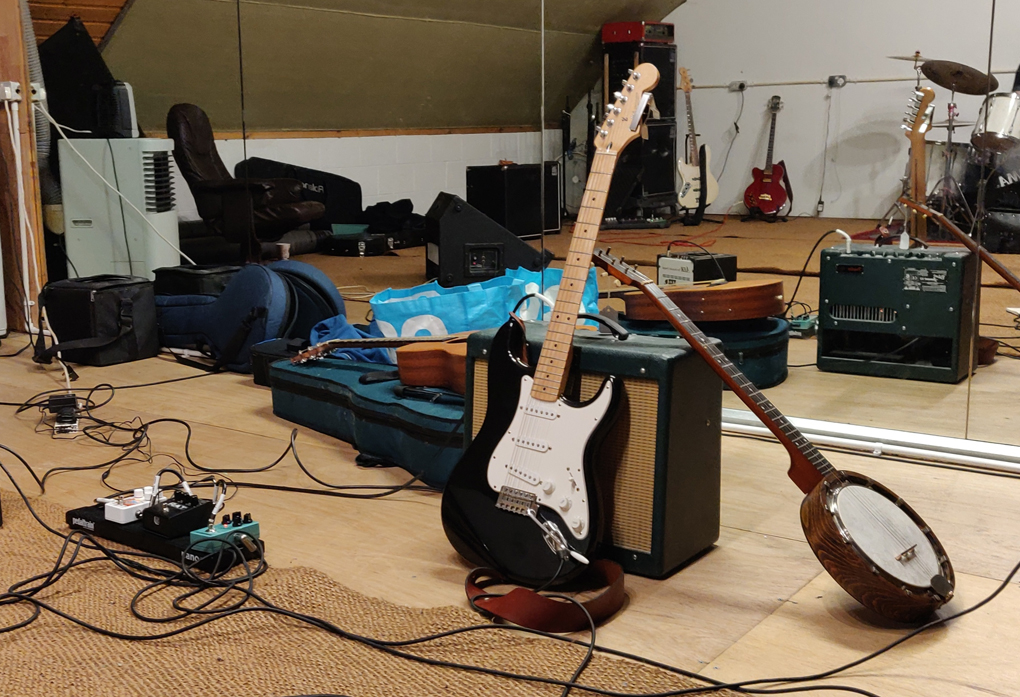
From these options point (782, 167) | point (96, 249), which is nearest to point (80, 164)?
point (96, 249)

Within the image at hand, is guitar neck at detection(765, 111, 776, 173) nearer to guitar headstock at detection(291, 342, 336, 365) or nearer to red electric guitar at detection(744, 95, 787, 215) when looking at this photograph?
red electric guitar at detection(744, 95, 787, 215)

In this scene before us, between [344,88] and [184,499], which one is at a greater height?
[344,88]

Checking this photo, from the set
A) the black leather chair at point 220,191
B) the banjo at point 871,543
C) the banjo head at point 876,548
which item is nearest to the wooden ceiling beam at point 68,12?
the black leather chair at point 220,191

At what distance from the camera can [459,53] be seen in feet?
15.5

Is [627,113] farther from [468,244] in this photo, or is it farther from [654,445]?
[468,244]

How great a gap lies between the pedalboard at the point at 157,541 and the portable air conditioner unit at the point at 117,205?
2.73 meters

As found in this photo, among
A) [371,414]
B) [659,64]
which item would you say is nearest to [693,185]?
[659,64]

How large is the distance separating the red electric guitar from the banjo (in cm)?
116

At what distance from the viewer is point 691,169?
3.10m

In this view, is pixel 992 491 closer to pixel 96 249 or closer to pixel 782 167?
pixel 782 167

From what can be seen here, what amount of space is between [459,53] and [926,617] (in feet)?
11.6

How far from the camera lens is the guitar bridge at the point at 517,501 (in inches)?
78.5

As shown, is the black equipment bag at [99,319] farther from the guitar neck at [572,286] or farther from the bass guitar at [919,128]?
the bass guitar at [919,128]

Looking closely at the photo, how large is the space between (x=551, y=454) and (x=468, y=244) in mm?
2676
